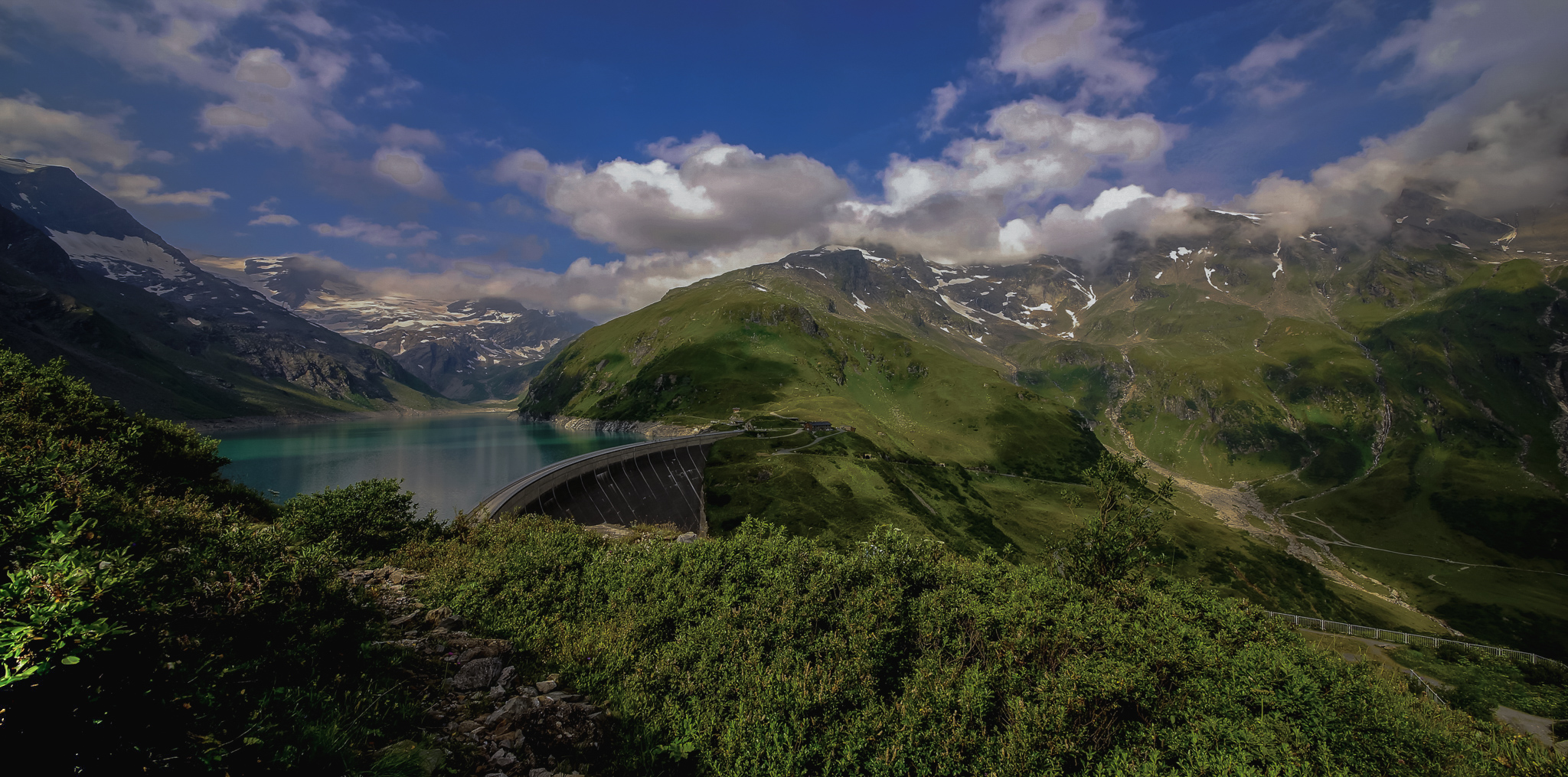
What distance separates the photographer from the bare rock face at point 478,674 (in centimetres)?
Answer: 1407

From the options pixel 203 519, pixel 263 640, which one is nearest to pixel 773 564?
pixel 263 640

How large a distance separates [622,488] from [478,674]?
70.7m

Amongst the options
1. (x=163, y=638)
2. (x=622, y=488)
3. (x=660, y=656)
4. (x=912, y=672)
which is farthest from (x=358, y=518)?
(x=622, y=488)

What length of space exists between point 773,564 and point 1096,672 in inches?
425

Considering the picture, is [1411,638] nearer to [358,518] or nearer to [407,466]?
[358,518]

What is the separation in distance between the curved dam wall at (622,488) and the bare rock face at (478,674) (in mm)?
26985

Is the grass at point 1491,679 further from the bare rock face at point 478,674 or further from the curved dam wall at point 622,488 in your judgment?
the curved dam wall at point 622,488

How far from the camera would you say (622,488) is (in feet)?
271

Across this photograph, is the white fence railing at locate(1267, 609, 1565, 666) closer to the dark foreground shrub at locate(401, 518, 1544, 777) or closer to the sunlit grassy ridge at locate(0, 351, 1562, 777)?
the dark foreground shrub at locate(401, 518, 1544, 777)

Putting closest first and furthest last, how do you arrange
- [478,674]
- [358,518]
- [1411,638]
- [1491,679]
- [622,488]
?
[478,674], [358,518], [1491,679], [1411,638], [622,488]

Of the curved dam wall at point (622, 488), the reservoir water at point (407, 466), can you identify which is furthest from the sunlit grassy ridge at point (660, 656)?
the reservoir water at point (407, 466)

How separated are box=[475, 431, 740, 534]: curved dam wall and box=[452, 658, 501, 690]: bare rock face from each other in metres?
27.0

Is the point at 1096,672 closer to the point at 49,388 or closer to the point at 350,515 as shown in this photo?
the point at 350,515

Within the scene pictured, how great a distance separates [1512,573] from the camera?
188m
